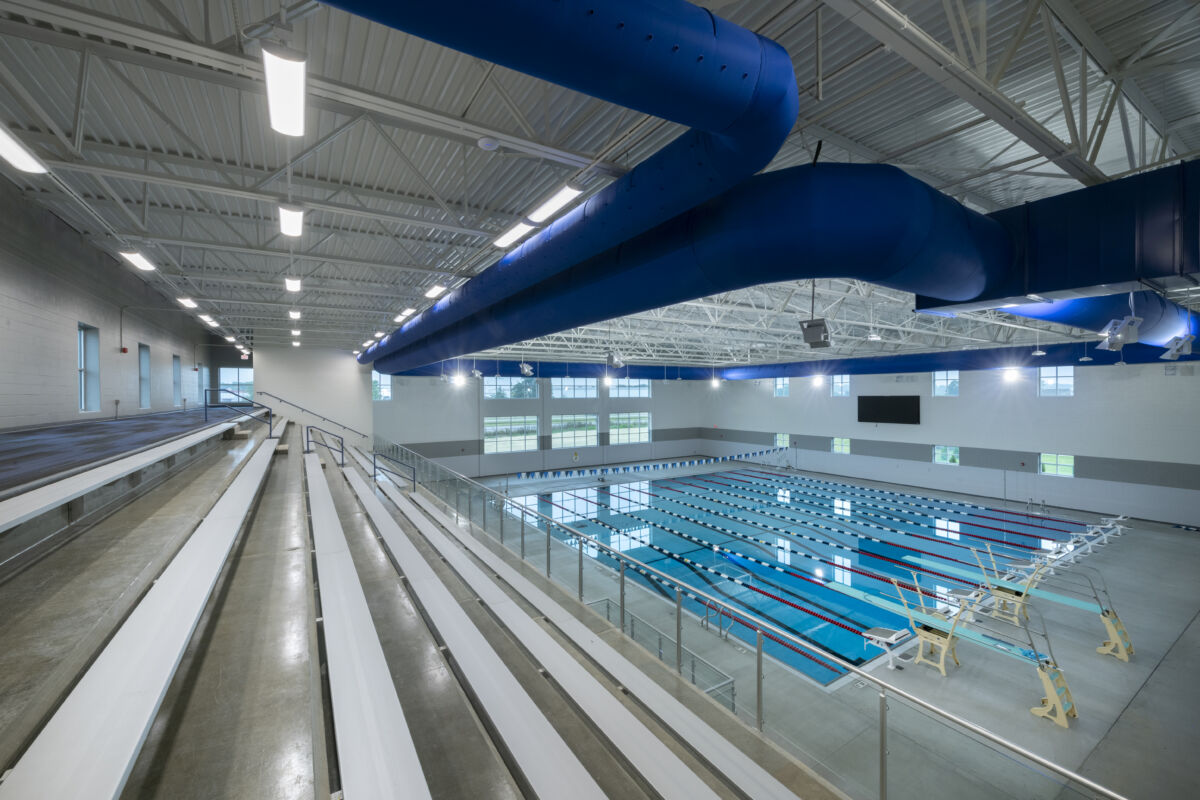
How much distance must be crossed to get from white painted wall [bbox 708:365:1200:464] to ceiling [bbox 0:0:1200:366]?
52.8 feet

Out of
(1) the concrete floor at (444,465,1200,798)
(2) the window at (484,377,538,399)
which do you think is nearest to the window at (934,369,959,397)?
(1) the concrete floor at (444,465,1200,798)

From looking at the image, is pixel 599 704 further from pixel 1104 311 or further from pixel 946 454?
pixel 946 454

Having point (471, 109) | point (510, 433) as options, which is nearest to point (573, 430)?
point (510, 433)

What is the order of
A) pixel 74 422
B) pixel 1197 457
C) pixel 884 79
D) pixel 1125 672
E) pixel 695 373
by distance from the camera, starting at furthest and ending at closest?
pixel 695 373 < pixel 1197 457 < pixel 74 422 < pixel 1125 672 < pixel 884 79

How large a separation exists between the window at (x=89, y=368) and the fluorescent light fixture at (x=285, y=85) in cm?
960

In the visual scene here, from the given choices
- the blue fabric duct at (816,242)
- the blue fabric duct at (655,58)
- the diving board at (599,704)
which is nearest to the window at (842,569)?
the blue fabric duct at (816,242)

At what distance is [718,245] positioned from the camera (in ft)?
12.5

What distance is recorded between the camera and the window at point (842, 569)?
1126 centimetres

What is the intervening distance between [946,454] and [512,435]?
20.4 meters

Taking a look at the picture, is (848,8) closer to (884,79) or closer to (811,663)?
(884,79)

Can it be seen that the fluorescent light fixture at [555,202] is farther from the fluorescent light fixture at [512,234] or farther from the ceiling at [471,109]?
the fluorescent light fixture at [512,234]

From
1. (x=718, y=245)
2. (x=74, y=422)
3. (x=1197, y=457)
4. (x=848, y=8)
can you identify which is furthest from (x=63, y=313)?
(x=1197, y=457)

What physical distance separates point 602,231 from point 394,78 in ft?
6.58

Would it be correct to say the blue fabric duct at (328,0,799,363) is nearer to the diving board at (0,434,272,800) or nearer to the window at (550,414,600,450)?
the diving board at (0,434,272,800)
